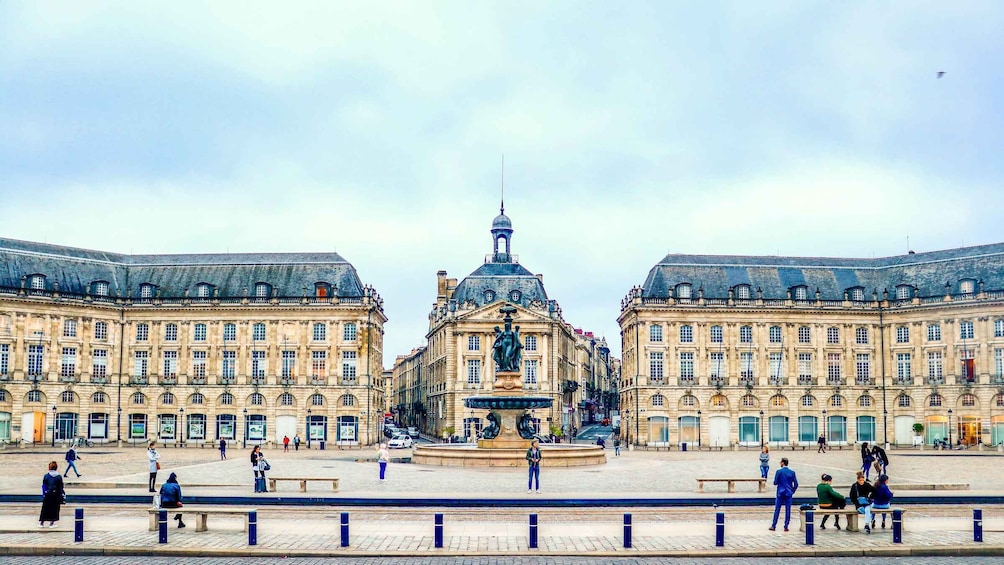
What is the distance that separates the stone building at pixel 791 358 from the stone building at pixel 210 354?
23.4 metres

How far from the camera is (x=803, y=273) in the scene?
8875 cm

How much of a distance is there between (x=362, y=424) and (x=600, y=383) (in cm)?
9666

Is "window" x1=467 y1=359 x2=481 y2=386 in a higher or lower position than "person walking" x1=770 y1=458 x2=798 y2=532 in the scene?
higher

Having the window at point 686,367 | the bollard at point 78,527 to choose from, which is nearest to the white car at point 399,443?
the window at point 686,367

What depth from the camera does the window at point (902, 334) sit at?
8494 cm

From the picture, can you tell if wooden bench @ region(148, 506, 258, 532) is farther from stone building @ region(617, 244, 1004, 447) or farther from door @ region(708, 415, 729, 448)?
door @ region(708, 415, 729, 448)

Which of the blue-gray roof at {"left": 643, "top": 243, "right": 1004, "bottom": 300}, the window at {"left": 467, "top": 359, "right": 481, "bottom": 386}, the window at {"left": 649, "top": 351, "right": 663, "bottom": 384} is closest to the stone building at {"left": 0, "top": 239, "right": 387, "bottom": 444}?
the window at {"left": 467, "top": 359, "right": 481, "bottom": 386}

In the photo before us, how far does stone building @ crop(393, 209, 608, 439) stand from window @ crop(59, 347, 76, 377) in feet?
100

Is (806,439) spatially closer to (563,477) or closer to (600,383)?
(563,477)

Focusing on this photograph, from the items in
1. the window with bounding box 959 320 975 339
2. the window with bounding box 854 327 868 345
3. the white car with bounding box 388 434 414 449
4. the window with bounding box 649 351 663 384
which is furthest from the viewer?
the window with bounding box 854 327 868 345

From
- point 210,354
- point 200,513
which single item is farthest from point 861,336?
point 200,513

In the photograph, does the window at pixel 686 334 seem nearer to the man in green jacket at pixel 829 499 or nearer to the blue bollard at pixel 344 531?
the man in green jacket at pixel 829 499

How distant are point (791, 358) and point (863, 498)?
211 feet

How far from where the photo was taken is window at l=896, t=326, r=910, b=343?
8494 cm
